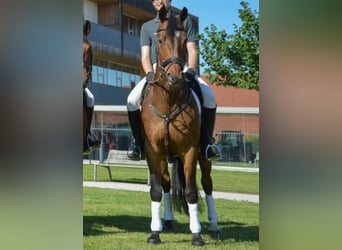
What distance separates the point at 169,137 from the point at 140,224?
0.90 m

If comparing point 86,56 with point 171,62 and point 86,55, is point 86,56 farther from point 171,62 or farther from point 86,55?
point 171,62

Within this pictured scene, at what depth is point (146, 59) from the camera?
417cm

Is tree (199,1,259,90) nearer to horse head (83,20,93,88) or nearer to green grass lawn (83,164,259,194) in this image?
green grass lawn (83,164,259,194)

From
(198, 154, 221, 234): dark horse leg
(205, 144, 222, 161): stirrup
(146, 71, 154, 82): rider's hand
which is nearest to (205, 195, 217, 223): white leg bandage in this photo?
(198, 154, 221, 234): dark horse leg

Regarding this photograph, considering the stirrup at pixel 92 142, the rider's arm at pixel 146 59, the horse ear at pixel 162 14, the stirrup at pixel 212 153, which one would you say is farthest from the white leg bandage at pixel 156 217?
the horse ear at pixel 162 14

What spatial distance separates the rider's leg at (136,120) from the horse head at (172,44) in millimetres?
555

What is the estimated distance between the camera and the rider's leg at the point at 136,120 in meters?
4.32

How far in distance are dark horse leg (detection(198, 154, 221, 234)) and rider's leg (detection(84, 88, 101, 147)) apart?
1.11 meters

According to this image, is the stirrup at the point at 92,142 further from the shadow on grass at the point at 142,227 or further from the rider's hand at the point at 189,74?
the rider's hand at the point at 189,74

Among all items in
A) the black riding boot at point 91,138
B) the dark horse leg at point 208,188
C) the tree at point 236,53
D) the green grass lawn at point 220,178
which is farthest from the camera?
the black riding boot at point 91,138
